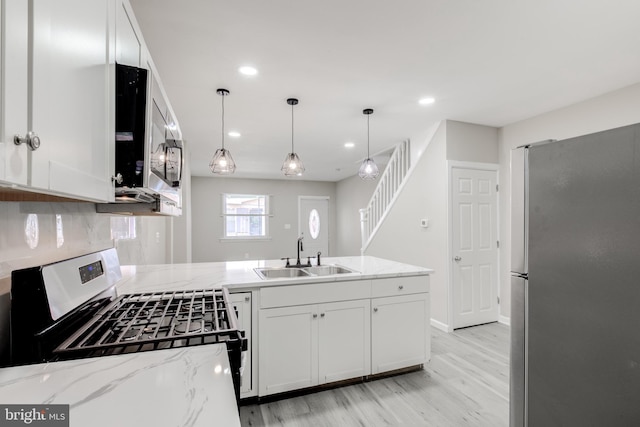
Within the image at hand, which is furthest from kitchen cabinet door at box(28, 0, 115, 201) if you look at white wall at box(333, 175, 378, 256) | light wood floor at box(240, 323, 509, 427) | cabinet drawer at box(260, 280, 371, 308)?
white wall at box(333, 175, 378, 256)

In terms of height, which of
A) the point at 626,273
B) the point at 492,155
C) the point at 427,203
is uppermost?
the point at 492,155

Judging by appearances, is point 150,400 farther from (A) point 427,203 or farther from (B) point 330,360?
(A) point 427,203

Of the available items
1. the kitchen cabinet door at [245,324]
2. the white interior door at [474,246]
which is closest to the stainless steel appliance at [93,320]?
the kitchen cabinet door at [245,324]

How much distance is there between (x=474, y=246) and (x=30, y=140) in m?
4.11

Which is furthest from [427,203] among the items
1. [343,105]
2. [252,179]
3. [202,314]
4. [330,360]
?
[252,179]

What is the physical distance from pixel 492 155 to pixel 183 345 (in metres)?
4.17

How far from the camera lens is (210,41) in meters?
2.08

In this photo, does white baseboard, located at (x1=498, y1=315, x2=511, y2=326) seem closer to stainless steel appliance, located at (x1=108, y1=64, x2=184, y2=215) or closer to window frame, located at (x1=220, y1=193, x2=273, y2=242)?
stainless steel appliance, located at (x1=108, y1=64, x2=184, y2=215)

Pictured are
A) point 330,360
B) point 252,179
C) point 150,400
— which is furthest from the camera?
point 252,179

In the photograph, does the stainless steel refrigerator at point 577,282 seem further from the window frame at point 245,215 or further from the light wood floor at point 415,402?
the window frame at point 245,215

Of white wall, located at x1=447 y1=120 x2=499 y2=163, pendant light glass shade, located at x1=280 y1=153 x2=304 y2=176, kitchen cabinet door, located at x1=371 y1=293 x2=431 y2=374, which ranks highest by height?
white wall, located at x1=447 y1=120 x2=499 y2=163

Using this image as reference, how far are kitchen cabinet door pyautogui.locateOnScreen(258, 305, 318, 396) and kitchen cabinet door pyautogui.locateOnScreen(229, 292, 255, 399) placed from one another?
0.07 m

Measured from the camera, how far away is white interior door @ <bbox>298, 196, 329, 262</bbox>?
859cm

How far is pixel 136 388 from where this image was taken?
0.76 m
